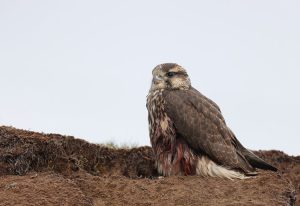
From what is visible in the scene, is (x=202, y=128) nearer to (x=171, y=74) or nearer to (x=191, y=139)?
(x=191, y=139)

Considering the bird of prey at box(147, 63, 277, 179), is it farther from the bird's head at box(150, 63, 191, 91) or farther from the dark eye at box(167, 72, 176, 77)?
the dark eye at box(167, 72, 176, 77)

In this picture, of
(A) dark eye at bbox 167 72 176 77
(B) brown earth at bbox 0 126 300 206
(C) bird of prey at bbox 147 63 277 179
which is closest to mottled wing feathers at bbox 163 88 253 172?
(C) bird of prey at bbox 147 63 277 179

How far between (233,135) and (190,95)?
881 millimetres

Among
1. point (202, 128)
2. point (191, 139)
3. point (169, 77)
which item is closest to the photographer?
point (191, 139)

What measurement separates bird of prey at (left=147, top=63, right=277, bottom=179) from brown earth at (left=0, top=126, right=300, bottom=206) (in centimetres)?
39

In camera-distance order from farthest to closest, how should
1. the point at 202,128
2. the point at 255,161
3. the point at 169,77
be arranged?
the point at 169,77
the point at 255,161
the point at 202,128

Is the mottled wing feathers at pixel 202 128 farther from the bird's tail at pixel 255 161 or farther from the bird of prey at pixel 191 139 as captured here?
the bird's tail at pixel 255 161

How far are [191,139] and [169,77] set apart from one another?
1114 mm

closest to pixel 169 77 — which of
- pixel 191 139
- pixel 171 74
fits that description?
pixel 171 74

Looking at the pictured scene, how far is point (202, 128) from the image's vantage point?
881cm

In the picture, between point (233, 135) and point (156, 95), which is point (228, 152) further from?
point (156, 95)

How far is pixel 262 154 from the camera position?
12523 millimetres

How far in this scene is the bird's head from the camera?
9250mm

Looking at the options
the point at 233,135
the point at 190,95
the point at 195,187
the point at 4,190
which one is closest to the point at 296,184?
the point at 233,135
